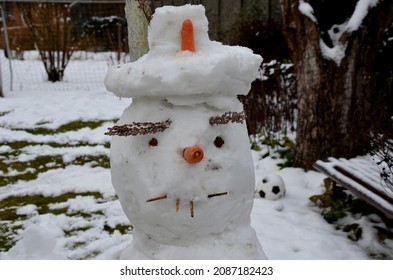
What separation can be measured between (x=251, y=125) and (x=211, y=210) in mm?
3621

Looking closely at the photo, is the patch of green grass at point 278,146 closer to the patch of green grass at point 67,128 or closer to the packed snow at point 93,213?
the packed snow at point 93,213

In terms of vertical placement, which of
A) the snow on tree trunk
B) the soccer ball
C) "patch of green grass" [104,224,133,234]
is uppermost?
the snow on tree trunk

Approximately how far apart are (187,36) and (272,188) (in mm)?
2346

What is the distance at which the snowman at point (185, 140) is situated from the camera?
188 cm

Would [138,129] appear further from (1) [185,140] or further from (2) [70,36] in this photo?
(2) [70,36]

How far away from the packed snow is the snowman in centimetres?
11

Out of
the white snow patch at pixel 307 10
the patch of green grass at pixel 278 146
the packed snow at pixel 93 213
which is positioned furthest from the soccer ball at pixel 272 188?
the white snow patch at pixel 307 10

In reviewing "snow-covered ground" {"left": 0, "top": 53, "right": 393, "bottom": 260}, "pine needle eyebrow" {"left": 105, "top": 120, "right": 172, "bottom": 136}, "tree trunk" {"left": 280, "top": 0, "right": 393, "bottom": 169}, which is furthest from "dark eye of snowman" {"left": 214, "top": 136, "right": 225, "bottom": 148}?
"tree trunk" {"left": 280, "top": 0, "right": 393, "bottom": 169}

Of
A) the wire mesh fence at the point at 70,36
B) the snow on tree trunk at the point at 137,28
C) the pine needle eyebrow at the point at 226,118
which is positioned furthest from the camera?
the wire mesh fence at the point at 70,36

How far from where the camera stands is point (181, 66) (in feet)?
5.98

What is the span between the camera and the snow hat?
1826mm

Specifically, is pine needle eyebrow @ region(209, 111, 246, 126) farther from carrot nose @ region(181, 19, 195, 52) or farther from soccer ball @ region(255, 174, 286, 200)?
soccer ball @ region(255, 174, 286, 200)

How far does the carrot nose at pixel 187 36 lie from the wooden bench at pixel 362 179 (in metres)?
1.80

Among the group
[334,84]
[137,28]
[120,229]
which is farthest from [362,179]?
[137,28]
